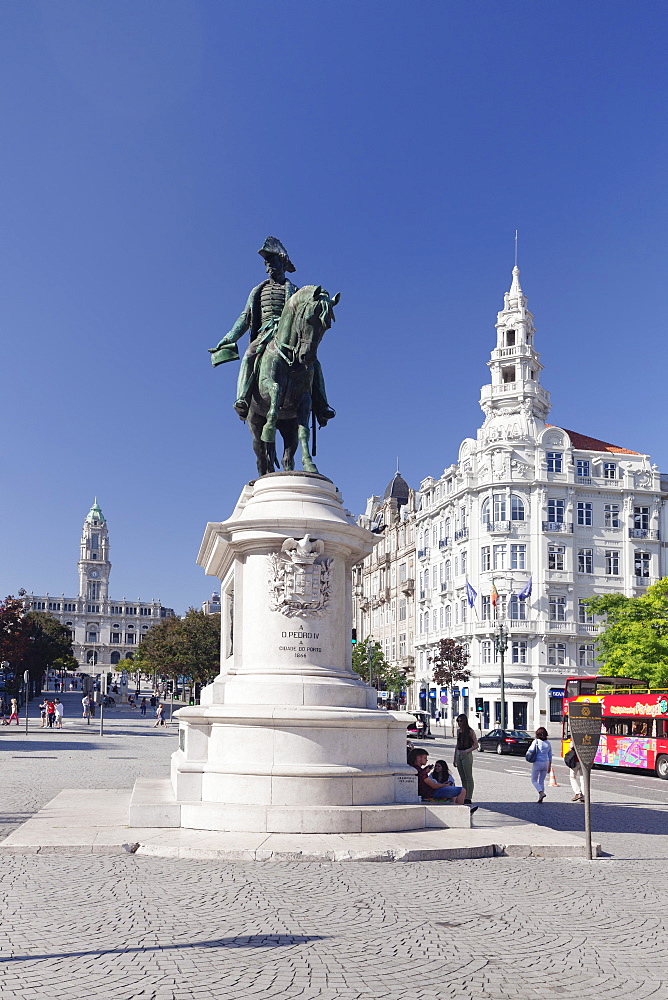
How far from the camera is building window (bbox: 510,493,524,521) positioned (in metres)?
70.6

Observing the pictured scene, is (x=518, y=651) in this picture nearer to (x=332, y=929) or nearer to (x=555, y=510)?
(x=555, y=510)

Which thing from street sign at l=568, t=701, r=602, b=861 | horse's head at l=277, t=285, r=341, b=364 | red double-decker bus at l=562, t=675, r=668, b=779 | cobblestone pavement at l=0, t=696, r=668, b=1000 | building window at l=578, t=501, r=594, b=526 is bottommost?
red double-decker bus at l=562, t=675, r=668, b=779

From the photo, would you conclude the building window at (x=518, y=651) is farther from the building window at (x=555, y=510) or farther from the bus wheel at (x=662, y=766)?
the bus wheel at (x=662, y=766)

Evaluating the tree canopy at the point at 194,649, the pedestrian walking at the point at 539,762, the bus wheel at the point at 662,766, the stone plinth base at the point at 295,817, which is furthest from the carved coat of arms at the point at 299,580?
the tree canopy at the point at 194,649

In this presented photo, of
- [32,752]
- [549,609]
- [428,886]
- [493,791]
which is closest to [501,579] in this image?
[549,609]

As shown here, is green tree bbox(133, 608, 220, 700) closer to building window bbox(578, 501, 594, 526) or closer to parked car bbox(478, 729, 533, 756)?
parked car bbox(478, 729, 533, 756)

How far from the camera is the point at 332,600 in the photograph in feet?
46.0

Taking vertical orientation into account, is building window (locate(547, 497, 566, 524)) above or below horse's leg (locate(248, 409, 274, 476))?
above

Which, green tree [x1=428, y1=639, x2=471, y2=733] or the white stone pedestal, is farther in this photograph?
green tree [x1=428, y1=639, x2=471, y2=733]

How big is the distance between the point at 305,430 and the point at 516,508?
2228 inches

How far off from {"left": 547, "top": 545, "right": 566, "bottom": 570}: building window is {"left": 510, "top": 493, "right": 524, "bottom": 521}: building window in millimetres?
2995

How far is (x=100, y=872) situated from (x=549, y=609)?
6181 cm

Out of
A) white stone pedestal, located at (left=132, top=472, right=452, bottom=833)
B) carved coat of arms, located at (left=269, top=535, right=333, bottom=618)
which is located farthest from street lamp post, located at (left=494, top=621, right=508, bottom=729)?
carved coat of arms, located at (left=269, top=535, right=333, bottom=618)

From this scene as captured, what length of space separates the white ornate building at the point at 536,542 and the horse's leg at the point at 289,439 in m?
53.2
